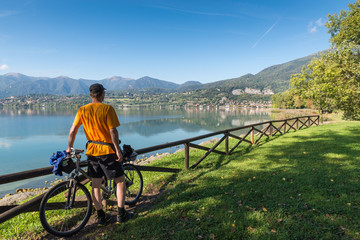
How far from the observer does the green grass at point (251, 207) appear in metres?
3.45

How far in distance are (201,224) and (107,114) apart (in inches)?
113

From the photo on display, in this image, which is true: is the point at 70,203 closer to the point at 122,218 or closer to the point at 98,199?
the point at 98,199

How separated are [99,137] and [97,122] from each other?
297 millimetres

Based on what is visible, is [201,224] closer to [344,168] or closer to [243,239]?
[243,239]

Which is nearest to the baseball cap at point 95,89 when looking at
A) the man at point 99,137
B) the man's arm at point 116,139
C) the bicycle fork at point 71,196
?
the man at point 99,137

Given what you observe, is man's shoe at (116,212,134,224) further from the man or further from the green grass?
the man

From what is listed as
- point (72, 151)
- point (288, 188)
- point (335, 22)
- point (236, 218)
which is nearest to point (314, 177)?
point (288, 188)

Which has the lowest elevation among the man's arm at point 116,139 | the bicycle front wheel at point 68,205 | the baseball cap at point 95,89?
the bicycle front wheel at point 68,205

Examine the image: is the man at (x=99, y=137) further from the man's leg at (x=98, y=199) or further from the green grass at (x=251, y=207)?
the green grass at (x=251, y=207)

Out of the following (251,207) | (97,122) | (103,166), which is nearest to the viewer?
(97,122)

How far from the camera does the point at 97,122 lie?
3.49 metres

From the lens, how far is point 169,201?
15.9 feet

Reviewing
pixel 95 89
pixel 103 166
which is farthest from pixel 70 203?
pixel 95 89

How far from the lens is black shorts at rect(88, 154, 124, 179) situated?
3.59 meters
